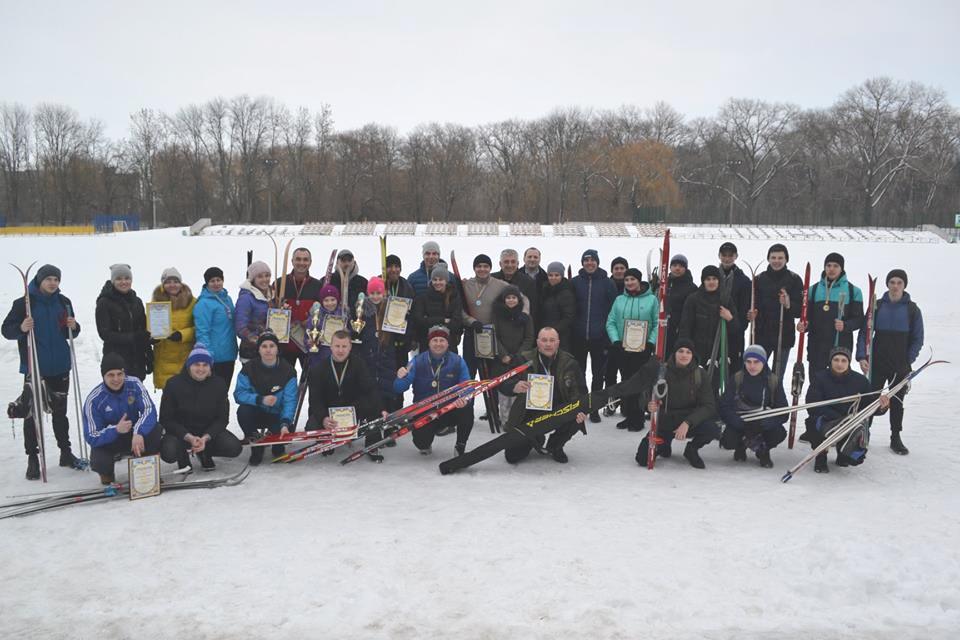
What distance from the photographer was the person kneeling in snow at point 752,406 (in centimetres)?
590

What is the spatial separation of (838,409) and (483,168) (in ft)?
180

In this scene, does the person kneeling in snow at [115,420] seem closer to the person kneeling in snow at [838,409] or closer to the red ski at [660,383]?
the red ski at [660,383]

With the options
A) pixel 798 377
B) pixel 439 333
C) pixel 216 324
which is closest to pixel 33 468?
pixel 216 324

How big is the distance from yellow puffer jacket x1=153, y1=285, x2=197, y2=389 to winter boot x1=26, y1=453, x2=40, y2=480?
42.6 inches

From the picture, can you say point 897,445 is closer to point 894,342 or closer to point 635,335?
point 894,342

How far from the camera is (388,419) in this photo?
587cm

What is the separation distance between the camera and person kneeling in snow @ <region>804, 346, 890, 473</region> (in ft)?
18.5

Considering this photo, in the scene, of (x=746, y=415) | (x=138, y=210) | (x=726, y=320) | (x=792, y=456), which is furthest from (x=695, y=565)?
(x=138, y=210)

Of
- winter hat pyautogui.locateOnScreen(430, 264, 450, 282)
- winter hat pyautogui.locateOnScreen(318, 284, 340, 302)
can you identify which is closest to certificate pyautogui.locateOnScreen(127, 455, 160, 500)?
winter hat pyautogui.locateOnScreen(318, 284, 340, 302)

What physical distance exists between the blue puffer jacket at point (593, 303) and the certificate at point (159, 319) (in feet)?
12.5

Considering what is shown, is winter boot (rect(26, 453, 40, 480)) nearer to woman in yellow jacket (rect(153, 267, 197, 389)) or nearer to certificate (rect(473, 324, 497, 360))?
woman in yellow jacket (rect(153, 267, 197, 389))

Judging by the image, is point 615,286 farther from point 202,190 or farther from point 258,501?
point 202,190

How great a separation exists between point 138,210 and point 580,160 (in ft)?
121

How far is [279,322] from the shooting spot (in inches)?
247
